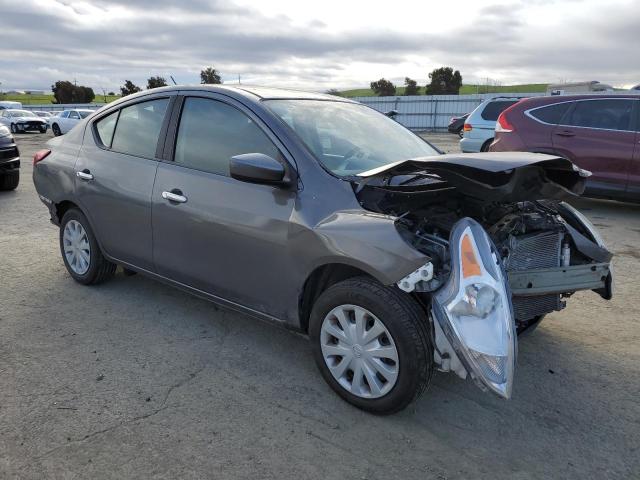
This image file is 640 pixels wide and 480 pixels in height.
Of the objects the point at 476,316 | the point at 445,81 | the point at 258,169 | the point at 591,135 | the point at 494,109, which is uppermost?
the point at 445,81

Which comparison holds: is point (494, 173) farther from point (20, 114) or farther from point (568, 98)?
point (20, 114)

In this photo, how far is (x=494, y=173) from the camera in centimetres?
269

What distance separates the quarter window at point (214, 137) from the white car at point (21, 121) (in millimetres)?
34205

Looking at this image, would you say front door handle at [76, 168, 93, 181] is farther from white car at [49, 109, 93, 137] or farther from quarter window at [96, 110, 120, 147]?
white car at [49, 109, 93, 137]

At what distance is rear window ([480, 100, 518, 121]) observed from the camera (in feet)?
39.4

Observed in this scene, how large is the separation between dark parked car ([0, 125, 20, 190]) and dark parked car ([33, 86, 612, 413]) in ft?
20.9

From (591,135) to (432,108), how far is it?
27605mm

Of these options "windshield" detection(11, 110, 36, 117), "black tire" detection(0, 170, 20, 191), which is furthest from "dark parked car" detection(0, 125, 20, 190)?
"windshield" detection(11, 110, 36, 117)

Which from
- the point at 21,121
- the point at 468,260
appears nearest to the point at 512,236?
the point at 468,260

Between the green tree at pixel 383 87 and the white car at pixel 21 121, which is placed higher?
the green tree at pixel 383 87

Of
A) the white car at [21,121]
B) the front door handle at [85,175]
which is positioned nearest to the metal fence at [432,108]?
the white car at [21,121]

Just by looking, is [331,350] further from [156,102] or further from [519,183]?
[156,102]

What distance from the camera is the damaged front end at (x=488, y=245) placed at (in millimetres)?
2473

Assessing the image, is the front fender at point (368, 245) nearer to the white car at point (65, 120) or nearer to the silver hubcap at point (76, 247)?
the silver hubcap at point (76, 247)
